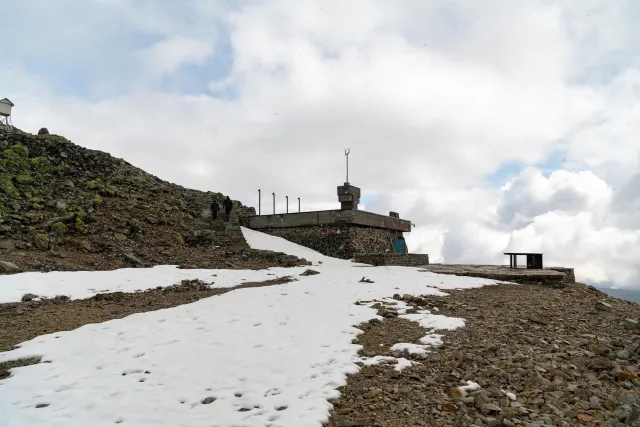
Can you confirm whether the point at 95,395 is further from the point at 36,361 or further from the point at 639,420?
the point at 639,420

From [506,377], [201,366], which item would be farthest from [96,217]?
[506,377]

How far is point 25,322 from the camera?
8602 mm

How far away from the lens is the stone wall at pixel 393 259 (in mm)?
18828

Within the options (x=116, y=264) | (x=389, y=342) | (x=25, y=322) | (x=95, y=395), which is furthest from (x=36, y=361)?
(x=116, y=264)

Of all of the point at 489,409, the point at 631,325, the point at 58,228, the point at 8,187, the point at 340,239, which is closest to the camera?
the point at 489,409

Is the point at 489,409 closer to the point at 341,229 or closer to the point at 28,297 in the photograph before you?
the point at 28,297

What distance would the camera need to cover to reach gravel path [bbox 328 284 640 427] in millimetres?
4605

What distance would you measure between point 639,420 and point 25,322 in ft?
35.5

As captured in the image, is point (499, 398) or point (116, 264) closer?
point (499, 398)

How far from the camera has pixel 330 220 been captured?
77.0 ft

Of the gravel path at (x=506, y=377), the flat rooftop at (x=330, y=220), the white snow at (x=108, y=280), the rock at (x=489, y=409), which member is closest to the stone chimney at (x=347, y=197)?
the flat rooftop at (x=330, y=220)

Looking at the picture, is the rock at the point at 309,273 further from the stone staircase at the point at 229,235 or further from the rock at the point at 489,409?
the rock at the point at 489,409

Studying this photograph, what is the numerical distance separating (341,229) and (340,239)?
1.97ft

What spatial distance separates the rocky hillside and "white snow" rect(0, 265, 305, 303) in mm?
1218
